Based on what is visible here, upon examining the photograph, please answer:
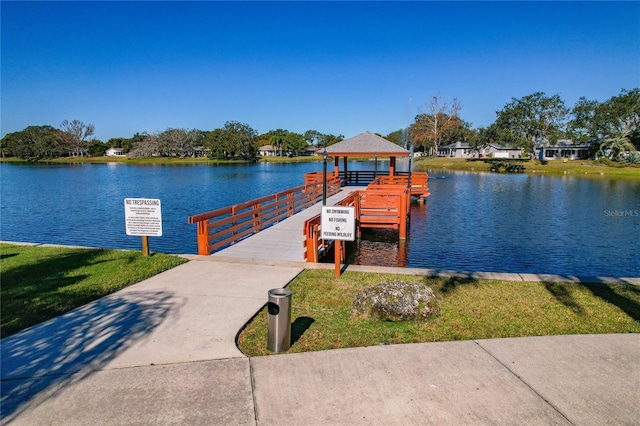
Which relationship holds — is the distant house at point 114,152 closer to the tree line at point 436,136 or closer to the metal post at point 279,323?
the tree line at point 436,136

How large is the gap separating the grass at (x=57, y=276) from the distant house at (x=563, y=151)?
287 feet

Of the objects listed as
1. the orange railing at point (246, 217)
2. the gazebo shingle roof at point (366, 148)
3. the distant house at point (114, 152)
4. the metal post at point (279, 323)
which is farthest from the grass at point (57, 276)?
the distant house at point (114, 152)

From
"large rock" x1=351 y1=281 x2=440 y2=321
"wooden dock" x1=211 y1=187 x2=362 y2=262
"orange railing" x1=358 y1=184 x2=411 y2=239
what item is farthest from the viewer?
"orange railing" x1=358 y1=184 x2=411 y2=239

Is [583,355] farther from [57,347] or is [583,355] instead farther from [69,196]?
[69,196]

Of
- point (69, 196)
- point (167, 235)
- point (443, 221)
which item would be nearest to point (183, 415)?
point (167, 235)

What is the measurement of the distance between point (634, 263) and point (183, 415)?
14.9 metres

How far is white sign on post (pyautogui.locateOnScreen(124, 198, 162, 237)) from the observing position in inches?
361

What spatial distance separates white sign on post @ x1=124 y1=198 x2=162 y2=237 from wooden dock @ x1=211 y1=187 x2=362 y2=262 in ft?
6.11

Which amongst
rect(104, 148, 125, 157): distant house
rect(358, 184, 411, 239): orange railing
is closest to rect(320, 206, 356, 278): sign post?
rect(358, 184, 411, 239): orange railing

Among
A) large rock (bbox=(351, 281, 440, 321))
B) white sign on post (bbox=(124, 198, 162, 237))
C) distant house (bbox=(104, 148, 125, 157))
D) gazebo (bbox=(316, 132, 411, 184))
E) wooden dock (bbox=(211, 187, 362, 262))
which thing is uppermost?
distant house (bbox=(104, 148, 125, 157))

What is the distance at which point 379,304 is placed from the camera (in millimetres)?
6031

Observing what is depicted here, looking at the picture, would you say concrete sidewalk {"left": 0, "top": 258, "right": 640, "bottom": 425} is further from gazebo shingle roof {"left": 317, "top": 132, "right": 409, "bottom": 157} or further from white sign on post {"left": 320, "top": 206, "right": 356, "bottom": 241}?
gazebo shingle roof {"left": 317, "top": 132, "right": 409, "bottom": 157}

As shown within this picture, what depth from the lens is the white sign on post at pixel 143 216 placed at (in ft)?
30.1

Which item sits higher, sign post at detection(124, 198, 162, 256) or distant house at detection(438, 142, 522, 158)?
distant house at detection(438, 142, 522, 158)
